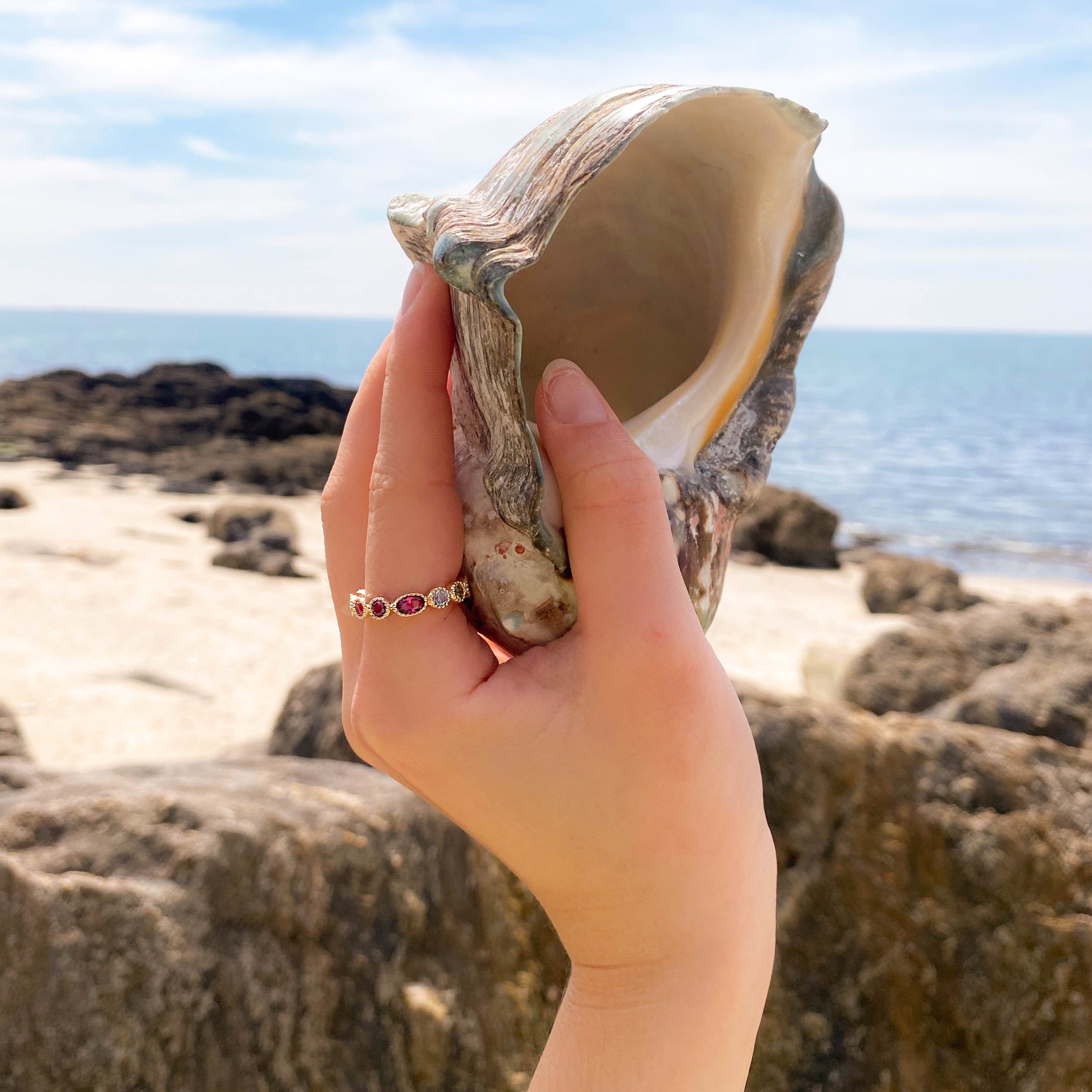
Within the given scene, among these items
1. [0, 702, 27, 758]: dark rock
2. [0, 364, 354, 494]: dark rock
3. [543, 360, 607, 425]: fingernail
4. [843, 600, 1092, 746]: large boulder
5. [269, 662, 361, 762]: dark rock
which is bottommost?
[0, 364, 354, 494]: dark rock

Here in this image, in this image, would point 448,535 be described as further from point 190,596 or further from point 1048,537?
point 1048,537

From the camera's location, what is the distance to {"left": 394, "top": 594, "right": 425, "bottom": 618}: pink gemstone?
120 cm

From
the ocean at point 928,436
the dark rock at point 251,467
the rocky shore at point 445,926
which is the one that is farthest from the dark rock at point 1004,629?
the dark rock at point 251,467

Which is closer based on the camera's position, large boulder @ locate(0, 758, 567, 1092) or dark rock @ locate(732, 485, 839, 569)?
large boulder @ locate(0, 758, 567, 1092)

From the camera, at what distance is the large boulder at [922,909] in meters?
2.04

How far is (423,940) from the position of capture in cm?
204

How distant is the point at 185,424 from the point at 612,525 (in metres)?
20.0

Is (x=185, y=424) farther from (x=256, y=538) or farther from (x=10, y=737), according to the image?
(x=10, y=737)

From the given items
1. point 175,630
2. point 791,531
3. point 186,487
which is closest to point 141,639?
point 175,630

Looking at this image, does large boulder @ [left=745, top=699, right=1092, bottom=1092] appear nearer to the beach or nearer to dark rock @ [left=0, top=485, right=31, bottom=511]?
the beach

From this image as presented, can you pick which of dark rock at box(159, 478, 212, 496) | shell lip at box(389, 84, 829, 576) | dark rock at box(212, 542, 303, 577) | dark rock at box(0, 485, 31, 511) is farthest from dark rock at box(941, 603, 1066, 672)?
dark rock at box(159, 478, 212, 496)

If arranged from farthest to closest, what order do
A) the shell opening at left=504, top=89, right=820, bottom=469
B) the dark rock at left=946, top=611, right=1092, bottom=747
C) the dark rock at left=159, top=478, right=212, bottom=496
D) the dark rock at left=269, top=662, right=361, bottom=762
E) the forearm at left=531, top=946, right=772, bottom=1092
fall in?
the dark rock at left=159, top=478, right=212, bottom=496
the dark rock at left=946, top=611, right=1092, bottom=747
the dark rock at left=269, top=662, right=361, bottom=762
the shell opening at left=504, top=89, right=820, bottom=469
the forearm at left=531, top=946, right=772, bottom=1092

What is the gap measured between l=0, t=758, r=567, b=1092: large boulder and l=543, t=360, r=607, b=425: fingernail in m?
1.24

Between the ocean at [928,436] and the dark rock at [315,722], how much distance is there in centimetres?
1247
